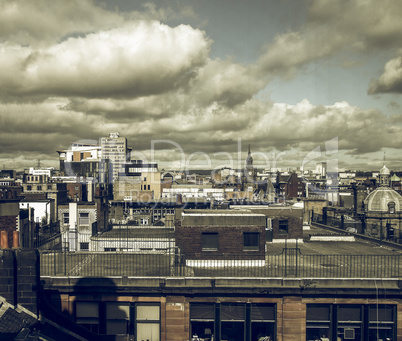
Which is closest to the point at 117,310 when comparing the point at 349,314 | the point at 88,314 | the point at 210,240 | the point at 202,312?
the point at 88,314

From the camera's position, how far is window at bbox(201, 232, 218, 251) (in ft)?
66.0

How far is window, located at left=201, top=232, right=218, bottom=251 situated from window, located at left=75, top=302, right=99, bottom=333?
6572 mm

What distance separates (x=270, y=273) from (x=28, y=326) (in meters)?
12.0

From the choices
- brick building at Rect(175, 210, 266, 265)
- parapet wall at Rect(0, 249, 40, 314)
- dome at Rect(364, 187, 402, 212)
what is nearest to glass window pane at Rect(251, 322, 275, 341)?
brick building at Rect(175, 210, 266, 265)

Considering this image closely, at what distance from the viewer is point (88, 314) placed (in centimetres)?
1673

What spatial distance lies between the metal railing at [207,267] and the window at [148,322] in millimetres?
1702

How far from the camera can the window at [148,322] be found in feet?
54.7

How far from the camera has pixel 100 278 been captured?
53.7 feet

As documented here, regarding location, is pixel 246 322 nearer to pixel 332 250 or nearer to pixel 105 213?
pixel 332 250

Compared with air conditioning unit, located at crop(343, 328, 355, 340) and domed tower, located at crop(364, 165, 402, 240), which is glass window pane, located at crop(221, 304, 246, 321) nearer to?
air conditioning unit, located at crop(343, 328, 355, 340)

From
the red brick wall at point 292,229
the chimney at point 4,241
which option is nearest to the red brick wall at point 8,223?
the chimney at point 4,241

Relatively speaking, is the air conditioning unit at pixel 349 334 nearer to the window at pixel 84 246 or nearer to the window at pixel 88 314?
the window at pixel 88 314

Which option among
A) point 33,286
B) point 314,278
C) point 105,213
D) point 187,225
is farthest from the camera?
point 105,213

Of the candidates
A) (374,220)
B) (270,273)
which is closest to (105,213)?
(270,273)
